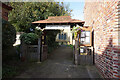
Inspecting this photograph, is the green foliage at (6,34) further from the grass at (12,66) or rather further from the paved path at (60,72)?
the paved path at (60,72)

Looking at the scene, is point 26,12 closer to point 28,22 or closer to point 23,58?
point 28,22

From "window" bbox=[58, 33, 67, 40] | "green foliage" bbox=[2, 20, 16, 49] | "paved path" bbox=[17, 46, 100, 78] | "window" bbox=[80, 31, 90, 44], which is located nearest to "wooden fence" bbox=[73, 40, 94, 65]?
"paved path" bbox=[17, 46, 100, 78]

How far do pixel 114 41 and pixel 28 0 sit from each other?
412 inches

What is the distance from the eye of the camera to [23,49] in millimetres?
7484

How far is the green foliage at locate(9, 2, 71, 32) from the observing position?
1022cm

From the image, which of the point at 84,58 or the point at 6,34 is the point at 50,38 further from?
the point at 6,34

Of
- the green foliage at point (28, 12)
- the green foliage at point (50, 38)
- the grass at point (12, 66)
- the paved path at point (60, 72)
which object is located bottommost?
the paved path at point (60, 72)

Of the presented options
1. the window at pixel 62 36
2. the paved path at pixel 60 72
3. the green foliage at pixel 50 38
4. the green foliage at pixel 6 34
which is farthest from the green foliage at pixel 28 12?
the window at pixel 62 36

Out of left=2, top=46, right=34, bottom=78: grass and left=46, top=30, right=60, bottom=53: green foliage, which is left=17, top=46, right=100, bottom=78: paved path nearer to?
left=2, top=46, right=34, bottom=78: grass

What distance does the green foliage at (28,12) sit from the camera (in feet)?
33.5

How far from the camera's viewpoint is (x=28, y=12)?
10438 millimetres

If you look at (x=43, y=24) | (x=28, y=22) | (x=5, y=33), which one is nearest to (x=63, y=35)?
(x=28, y=22)

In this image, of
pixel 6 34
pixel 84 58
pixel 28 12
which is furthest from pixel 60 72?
pixel 28 12

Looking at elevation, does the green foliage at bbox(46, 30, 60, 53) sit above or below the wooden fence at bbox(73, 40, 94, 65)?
above
